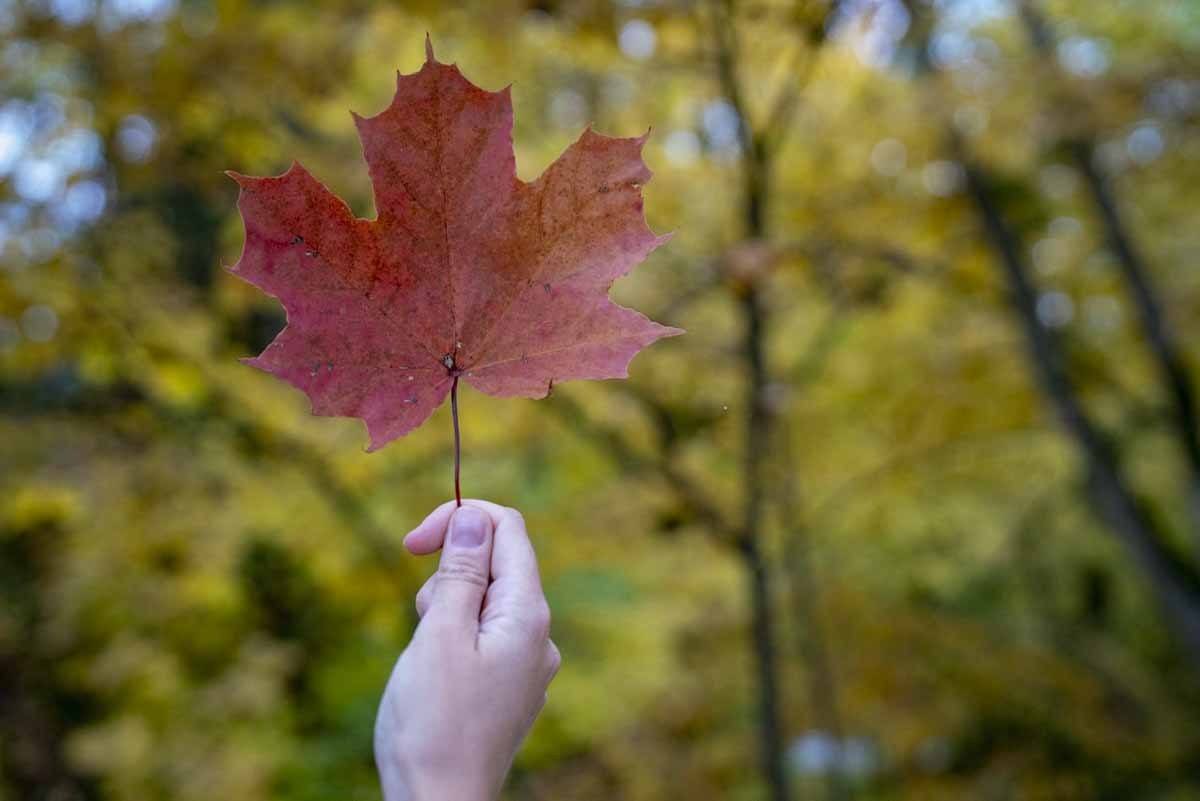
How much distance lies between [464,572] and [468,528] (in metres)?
0.03

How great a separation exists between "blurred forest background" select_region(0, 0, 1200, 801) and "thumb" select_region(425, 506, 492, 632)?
4.05 ft

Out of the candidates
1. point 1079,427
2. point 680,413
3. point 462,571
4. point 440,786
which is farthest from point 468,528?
point 1079,427

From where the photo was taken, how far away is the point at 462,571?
611 millimetres

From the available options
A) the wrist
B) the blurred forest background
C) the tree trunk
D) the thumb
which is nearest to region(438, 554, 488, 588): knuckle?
the thumb

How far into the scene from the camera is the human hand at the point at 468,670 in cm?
57

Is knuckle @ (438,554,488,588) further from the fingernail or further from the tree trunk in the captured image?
the tree trunk

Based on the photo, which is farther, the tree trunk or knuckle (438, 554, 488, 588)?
the tree trunk

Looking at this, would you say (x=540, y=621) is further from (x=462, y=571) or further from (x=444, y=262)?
(x=444, y=262)

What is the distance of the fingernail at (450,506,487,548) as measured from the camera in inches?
24.5

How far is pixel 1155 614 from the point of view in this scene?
22.1 feet

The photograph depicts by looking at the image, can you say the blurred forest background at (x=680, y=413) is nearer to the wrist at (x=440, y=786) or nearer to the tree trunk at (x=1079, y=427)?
the tree trunk at (x=1079, y=427)

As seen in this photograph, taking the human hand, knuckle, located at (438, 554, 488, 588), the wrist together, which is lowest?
the wrist

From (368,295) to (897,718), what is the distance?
3.95 m

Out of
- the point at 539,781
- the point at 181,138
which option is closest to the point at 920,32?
the point at 181,138
